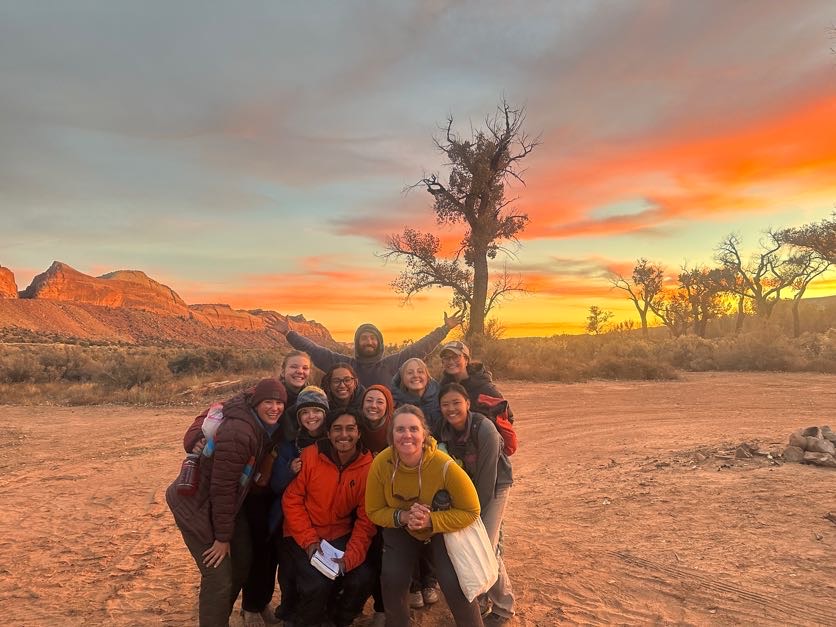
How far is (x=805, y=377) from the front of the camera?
17.5 metres

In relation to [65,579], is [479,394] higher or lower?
higher

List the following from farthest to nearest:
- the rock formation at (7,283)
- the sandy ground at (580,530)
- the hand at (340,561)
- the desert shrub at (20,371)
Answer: the rock formation at (7,283), the desert shrub at (20,371), the sandy ground at (580,530), the hand at (340,561)

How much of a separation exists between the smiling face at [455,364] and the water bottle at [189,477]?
1873mm

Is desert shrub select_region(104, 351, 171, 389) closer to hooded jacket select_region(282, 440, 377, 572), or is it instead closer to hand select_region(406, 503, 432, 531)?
hooded jacket select_region(282, 440, 377, 572)

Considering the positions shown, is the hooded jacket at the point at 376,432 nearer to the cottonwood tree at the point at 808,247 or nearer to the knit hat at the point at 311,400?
the knit hat at the point at 311,400

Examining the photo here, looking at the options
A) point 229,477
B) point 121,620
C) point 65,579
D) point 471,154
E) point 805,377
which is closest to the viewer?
point 229,477

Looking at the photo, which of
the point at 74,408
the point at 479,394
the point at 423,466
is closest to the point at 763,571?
the point at 479,394

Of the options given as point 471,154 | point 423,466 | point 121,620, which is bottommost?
point 121,620

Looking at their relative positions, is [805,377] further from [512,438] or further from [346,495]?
[346,495]

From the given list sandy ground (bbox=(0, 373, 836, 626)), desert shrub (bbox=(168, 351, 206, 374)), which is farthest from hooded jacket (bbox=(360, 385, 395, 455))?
desert shrub (bbox=(168, 351, 206, 374))

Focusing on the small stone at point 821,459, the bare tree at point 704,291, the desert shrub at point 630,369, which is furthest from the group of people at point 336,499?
the bare tree at point 704,291

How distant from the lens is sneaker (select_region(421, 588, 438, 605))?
4.11 metres

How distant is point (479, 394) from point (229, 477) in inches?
75.0

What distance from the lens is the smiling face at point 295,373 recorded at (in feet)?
13.4
